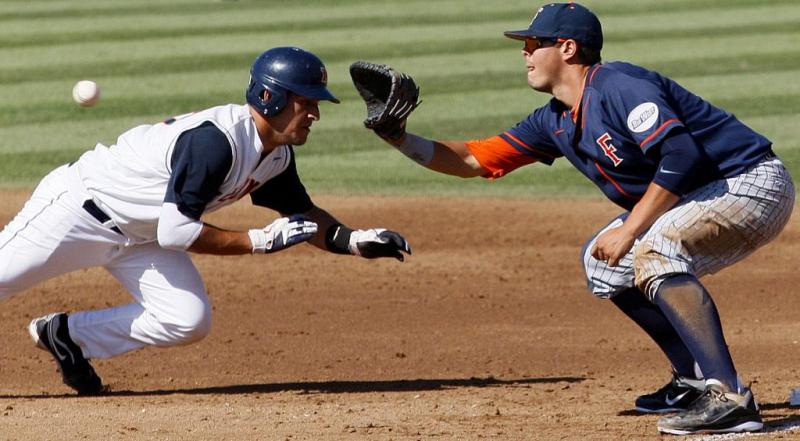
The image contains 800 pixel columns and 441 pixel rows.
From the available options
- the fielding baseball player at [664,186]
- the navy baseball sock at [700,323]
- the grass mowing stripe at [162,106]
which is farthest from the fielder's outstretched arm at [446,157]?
the grass mowing stripe at [162,106]

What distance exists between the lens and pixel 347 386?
225 inches

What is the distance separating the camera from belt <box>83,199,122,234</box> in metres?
5.29

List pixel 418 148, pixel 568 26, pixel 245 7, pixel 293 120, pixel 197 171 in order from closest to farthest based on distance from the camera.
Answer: pixel 568 26
pixel 197 171
pixel 293 120
pixel 418 148
pixel 245 7

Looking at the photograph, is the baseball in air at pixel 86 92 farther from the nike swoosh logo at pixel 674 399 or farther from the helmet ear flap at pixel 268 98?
the nike swoosh logo at pixel 674 399

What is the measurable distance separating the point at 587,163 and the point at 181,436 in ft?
5.87

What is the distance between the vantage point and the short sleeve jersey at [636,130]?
4387 millimetres

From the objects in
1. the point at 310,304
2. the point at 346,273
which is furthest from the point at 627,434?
the point at 346,273

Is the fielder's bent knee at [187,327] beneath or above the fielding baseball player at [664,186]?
beneath

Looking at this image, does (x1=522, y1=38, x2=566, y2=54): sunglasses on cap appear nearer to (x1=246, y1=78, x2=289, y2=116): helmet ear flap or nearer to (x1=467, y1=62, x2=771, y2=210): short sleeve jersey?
Result: (x1=467, y1=62, x2=771, y2=210): short sleeve jersey

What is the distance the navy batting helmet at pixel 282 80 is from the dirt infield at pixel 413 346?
3.97 feet

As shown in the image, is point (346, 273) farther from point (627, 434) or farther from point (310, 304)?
point (627, 434)

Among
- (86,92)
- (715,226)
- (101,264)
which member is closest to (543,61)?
(715,226)

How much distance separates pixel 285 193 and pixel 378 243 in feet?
1.86

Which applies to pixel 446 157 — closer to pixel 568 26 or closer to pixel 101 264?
pixel 568 26
